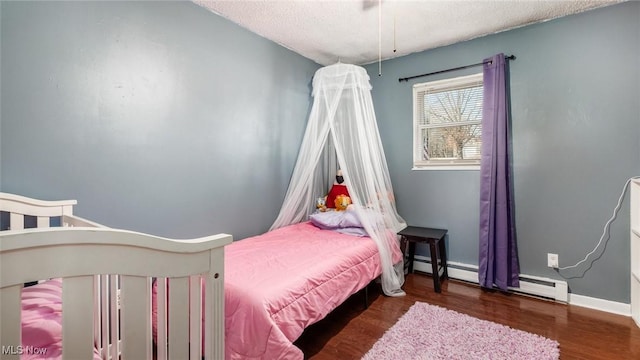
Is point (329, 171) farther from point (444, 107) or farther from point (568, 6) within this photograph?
point (568, 6)

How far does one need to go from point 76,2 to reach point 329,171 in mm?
2394

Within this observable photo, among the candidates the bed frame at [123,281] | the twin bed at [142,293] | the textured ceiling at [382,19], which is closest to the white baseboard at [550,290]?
the twin bed at [142,293]

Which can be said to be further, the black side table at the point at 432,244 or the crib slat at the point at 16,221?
the black side table at the point at 432,244

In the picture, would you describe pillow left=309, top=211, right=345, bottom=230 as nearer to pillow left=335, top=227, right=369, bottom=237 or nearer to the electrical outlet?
pillow left=335, top=227, right=369, bottom=237

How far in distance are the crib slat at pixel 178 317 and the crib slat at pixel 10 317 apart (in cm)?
35

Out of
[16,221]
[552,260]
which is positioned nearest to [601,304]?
[552,260]

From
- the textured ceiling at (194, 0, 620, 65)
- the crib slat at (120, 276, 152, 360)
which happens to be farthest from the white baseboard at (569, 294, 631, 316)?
the crib slat at (120, 276, 152, 360)

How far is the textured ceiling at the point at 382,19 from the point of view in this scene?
7.86 ft

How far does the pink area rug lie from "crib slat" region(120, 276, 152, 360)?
4.57 ft

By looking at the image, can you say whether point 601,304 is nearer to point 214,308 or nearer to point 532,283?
point 532,283

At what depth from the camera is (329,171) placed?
3275 mm

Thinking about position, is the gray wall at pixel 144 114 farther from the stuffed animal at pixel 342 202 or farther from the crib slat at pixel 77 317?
the crib slat at pixel 77 317

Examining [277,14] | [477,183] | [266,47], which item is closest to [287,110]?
[266,47]

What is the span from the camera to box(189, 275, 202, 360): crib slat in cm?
100
